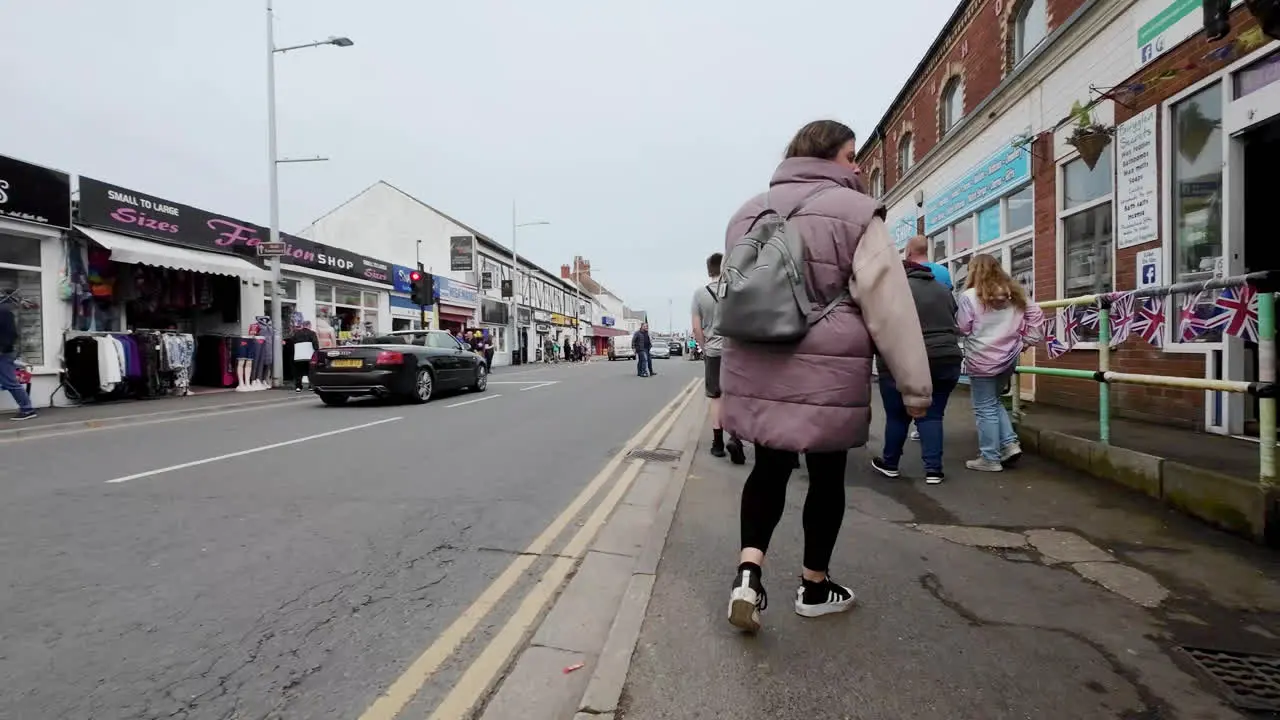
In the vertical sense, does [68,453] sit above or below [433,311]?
below

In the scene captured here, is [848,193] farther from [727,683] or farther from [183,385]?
[183,385]

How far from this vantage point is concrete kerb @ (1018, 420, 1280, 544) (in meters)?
3.32

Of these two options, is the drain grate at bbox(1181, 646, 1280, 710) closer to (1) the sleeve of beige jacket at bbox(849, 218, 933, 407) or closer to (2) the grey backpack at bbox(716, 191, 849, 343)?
(1) the sleeve of beige jacket at bbox(849, 218, 933, 407)

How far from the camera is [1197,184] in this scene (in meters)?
6.07

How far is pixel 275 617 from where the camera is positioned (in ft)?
9.08

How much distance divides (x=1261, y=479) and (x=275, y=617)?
4.76 meters

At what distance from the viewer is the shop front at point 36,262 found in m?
11.1

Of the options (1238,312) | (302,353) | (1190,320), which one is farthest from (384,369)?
(1238,312)

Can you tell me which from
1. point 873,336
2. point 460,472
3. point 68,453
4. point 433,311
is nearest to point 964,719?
point 873,336

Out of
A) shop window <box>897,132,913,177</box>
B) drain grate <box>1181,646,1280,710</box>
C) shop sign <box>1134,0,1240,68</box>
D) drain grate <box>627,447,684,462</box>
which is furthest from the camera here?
shop window <box>897,132,913,177</box>

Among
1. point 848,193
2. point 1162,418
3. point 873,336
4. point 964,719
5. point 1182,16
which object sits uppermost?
point 1182,16

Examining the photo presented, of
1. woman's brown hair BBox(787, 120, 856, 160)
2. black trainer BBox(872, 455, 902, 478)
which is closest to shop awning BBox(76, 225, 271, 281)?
black trainer BBox(872, 455, 902, 478)

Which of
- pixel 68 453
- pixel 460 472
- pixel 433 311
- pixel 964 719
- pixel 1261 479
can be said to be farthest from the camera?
pixel 433 311

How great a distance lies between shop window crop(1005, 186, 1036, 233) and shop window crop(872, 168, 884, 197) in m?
8.58
